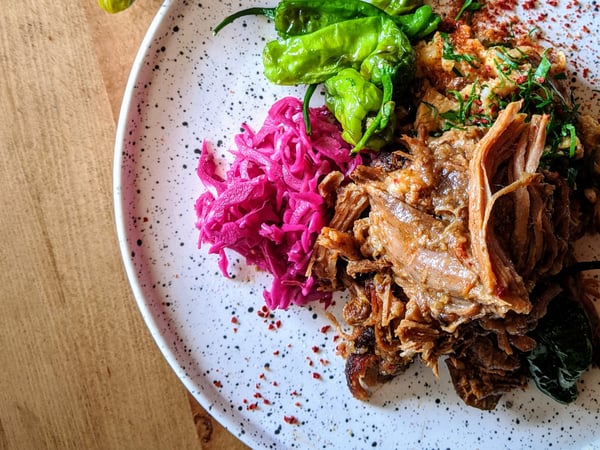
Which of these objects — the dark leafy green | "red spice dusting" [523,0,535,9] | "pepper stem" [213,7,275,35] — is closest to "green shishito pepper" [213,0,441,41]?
"pepper stem" [213,7,275,35]

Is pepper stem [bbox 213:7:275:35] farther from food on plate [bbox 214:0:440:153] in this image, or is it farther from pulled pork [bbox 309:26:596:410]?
pulled pork [bbox 309:26:596:410]

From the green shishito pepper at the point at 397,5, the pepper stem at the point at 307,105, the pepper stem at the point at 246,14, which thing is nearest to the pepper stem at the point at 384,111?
the pepper stem at the point at 307,105

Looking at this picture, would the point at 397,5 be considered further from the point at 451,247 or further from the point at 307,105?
the point at 451,247

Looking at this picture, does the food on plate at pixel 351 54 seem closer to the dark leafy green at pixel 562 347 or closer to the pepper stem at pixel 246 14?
the pepper stem at pixel 246 14

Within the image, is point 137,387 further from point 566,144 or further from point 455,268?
point 566,144

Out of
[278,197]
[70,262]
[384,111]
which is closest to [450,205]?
[384,111]

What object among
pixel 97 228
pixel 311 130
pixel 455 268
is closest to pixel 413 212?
pixel 455 268
